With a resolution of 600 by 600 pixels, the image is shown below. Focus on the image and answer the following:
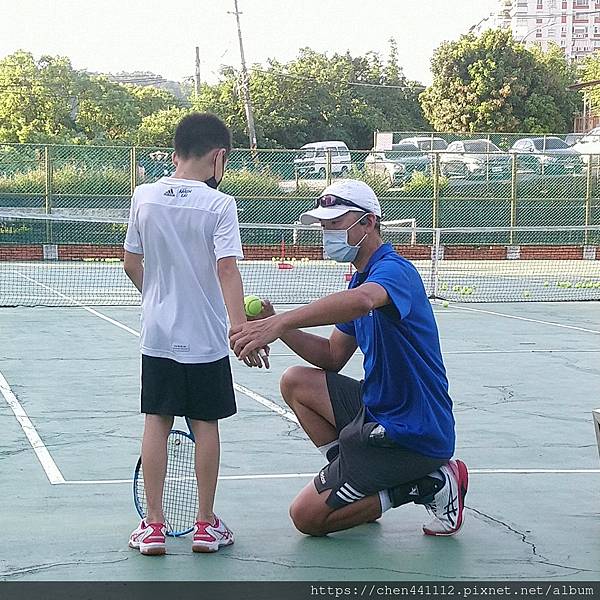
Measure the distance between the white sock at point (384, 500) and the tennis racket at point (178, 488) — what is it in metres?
0.78

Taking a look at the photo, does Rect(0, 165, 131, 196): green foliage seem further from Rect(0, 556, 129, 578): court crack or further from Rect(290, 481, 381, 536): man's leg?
Rect(0, 556, 129, 578): court crack

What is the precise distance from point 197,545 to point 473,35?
2089 inches

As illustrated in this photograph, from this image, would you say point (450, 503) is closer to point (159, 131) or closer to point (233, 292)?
point (233, 292)

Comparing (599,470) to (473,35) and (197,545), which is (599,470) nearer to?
(197,545)

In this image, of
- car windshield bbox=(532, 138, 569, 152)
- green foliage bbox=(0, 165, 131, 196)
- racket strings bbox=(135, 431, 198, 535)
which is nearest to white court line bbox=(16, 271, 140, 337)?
green foliage bbox=(0, 165, 131, 196)

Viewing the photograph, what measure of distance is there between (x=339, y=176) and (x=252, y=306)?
2397 cm

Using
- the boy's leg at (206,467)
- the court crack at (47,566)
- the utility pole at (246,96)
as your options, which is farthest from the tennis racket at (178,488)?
the utility pole at (246,96)

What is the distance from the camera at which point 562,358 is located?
11.2m

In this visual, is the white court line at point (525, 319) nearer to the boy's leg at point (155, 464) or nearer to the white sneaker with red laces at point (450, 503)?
the white sneaker with red laces at point (450, 503)

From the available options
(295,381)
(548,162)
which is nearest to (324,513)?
(295,381)

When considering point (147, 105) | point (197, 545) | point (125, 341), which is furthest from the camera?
point (147, 105)

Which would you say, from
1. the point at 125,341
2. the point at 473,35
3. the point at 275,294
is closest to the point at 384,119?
the point at 473,35

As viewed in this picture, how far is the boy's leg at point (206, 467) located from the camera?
468 cm

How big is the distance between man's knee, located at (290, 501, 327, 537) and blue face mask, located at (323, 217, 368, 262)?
1029 mm
